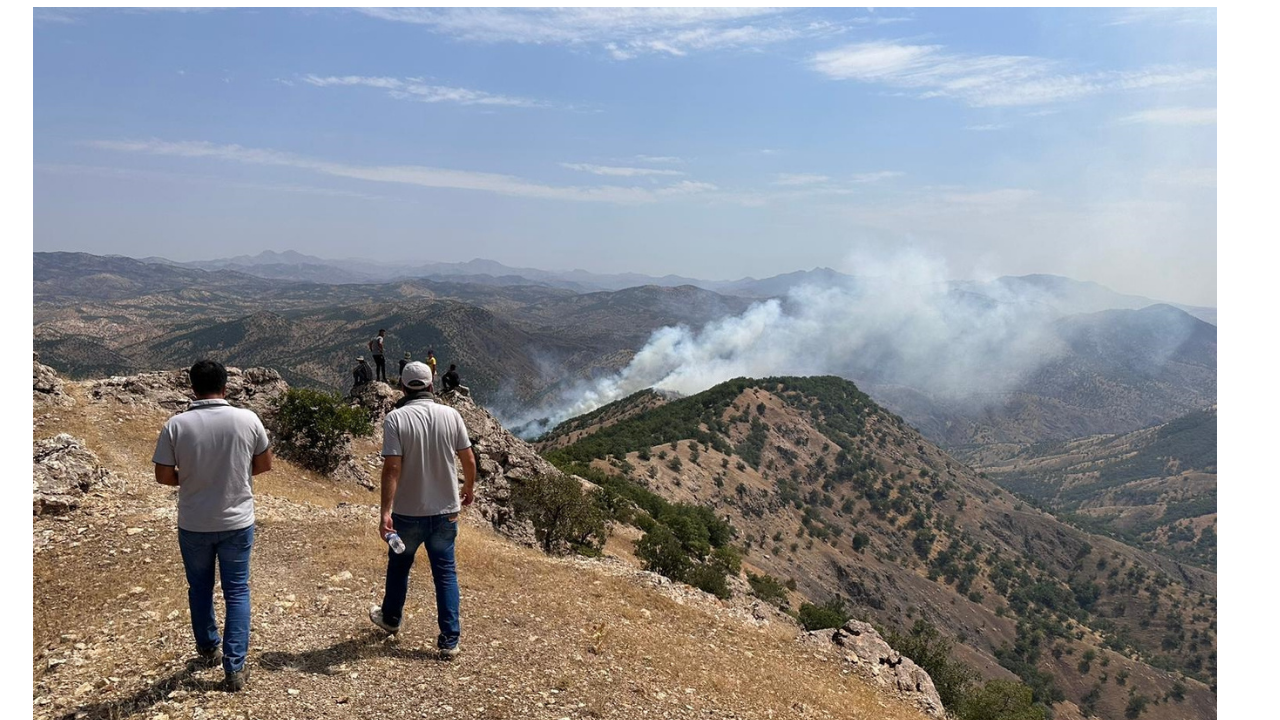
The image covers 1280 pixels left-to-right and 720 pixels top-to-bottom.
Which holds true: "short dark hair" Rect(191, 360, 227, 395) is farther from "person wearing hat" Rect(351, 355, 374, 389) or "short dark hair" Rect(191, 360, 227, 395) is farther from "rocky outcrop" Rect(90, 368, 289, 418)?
"person wearing hat" Rect(351, 355, 374, 389)

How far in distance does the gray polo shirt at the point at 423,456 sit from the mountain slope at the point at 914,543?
123 feet

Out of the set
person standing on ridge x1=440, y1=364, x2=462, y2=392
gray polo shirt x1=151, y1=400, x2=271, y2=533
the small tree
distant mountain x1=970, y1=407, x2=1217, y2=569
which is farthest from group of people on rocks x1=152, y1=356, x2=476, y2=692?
distant mountain x1=970, y1=407, x2=1217, y2=569

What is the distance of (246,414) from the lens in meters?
6.17

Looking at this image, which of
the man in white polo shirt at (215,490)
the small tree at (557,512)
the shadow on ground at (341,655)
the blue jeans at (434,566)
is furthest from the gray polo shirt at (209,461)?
the small tree at (557,512)

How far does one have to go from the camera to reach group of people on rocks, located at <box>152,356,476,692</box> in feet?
19.1

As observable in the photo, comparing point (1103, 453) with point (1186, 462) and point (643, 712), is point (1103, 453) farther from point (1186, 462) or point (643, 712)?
point (643, 712)

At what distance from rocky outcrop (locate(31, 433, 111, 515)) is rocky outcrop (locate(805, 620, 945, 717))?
42.4 feet

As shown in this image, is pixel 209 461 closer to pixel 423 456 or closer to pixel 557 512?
pixel 423 456

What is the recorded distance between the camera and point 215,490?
5836mm

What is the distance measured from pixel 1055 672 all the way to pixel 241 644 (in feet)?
239

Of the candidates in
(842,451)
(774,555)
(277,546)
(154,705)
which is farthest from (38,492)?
(842,451)

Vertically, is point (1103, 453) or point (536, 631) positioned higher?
point (536, 631)

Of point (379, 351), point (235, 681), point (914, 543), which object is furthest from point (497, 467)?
point (914, 543)

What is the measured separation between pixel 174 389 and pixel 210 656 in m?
16.4
